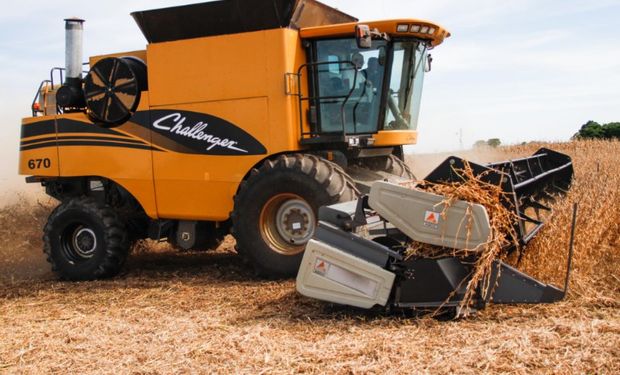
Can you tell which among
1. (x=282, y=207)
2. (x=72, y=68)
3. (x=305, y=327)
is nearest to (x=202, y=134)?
(x=282, y=207)

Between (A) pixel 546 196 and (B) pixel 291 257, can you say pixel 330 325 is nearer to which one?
(B) pixel 291 257

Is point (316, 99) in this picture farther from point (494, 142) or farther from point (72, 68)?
point (494, 142)

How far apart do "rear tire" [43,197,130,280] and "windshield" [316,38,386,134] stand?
2534 mm

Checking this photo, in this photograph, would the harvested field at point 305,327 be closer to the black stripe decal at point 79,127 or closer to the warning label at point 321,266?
the warning label at point 321,266

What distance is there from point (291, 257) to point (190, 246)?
1.31 m

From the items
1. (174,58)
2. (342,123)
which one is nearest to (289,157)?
(342,123)

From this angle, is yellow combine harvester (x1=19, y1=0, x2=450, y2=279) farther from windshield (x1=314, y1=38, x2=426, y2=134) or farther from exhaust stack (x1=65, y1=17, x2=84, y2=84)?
exhaust stack (x1=65, y1=17, x2=84, y2=84)

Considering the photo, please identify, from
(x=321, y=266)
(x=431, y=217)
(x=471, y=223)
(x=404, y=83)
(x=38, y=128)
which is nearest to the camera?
(x=471, y=223)

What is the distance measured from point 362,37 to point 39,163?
160 inches

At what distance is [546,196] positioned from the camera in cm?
652

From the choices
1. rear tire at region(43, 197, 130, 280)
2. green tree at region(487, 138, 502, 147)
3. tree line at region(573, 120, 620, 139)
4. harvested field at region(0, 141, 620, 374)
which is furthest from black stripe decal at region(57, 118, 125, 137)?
tree line at region(573, 120, 620, 139)

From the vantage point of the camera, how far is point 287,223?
6.89m

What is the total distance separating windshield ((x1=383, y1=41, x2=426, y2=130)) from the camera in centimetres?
714

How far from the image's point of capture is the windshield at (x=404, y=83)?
7137 millimetres
